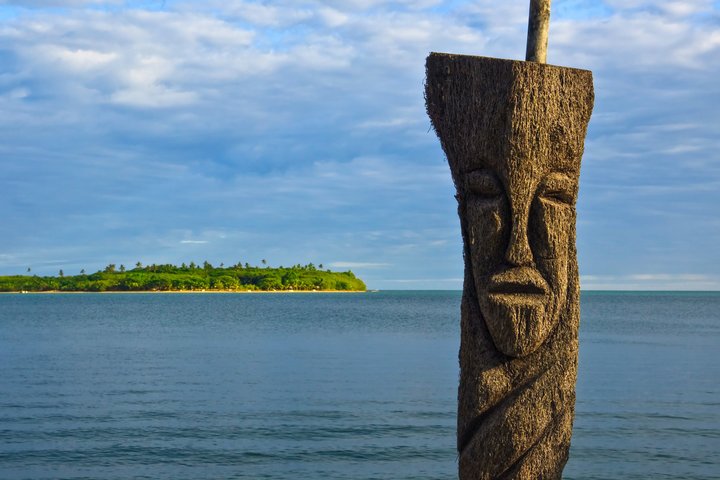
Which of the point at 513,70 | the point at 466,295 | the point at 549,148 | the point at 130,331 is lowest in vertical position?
the point at 130,331

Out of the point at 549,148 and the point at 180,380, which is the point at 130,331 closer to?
the point at 180,380

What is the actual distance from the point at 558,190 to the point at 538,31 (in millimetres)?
1450

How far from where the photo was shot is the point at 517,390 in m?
6.89

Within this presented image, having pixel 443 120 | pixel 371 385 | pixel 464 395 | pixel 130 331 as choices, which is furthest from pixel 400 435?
pixel 130 331

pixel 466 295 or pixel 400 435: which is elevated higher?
pixel 466 295

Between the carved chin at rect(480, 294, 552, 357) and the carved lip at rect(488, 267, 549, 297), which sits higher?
the carved lip at rect(488, 267, 549, 297)

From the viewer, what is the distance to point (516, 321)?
6.71m

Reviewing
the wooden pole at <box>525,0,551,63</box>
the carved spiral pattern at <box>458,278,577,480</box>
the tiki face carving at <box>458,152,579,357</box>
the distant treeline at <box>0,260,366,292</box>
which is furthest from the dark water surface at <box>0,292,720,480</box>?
the distant treeline at <box>0,260,366,292</box>

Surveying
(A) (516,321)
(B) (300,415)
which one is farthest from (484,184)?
(B) (300,415)

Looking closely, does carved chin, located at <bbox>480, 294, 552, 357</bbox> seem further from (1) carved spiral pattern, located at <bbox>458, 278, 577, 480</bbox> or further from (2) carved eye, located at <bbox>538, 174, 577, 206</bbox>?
(2) carved eye, located at <bbox>538, 174, 577, 206</bbox>

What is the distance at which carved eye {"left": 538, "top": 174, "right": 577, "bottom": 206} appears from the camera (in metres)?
6.81

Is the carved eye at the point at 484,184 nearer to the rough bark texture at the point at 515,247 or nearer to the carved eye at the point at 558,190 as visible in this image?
the rough bark texture at the point at 515,247

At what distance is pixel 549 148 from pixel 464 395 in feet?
7.48

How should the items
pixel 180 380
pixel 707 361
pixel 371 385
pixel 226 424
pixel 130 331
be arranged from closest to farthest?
pixel 226 424 → pixel 371 385 → pixel 180 380 → pixel 707 361 → pixel 130 331
